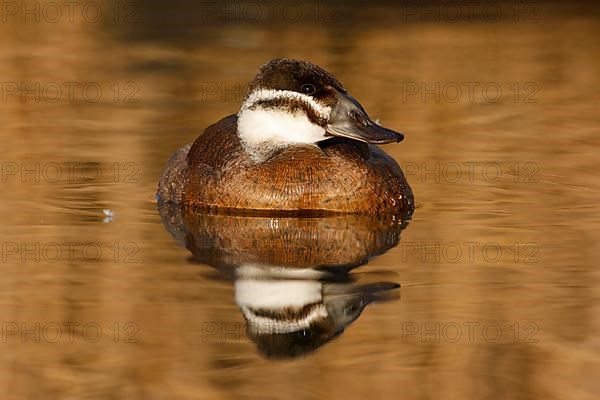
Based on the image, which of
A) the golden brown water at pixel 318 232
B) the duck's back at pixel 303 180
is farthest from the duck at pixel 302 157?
the golden brown water at pixel 318 232

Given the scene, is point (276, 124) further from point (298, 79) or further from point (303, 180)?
point (303, 180)

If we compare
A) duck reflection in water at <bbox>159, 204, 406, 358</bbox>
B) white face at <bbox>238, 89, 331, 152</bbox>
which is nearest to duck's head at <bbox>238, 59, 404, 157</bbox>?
white face at <bbox>238, 89, 331, 152</bbox>

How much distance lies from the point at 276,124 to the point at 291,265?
169cm

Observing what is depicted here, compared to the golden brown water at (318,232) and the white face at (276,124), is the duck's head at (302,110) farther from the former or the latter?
the golden brown water at (318,232)

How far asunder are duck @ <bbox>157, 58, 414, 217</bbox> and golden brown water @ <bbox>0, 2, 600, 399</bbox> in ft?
0.73

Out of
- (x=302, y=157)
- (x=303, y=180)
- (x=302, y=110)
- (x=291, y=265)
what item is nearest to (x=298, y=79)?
(x=302, y=110)

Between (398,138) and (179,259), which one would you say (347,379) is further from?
(398,138)

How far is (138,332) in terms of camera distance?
732cm

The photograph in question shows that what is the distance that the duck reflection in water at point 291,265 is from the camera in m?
7.42

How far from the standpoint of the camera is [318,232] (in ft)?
30.9

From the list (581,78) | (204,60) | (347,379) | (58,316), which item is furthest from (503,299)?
(204,60)

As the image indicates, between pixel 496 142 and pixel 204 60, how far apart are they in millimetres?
5043

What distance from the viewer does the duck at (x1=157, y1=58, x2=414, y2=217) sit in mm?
9820

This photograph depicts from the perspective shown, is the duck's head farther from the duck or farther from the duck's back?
the duck's back
